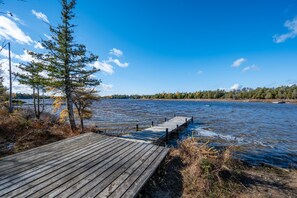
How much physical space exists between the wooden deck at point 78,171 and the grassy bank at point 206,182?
0.53m

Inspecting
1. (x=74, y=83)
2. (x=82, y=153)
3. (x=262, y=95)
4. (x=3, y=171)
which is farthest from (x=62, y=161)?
(x=262, y=95)

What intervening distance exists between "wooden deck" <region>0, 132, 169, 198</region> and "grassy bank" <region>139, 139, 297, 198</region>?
0.53 meters

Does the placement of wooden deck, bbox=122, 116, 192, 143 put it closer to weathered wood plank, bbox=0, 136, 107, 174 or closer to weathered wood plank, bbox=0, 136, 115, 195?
weathered wood plank, bbox=0, 136, 107, 174

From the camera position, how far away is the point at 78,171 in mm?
4223

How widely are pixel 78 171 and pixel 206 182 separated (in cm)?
384

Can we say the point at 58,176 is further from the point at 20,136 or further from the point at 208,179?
the point at 20,136

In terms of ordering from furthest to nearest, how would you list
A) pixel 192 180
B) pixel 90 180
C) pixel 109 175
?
pixel 192 180 → pixel 109 175 → pixel 90 180

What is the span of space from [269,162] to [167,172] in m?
8.33

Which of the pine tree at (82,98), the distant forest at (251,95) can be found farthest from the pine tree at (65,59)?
the distant forest at (251,95)

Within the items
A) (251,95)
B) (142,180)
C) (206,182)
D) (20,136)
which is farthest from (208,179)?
(251,95)

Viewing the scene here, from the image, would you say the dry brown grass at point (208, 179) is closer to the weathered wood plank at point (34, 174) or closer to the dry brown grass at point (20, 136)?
the weathered wood plank at point (34, 174)

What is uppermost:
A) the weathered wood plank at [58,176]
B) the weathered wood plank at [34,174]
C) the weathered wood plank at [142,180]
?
the weathered wood plank at [34,174]

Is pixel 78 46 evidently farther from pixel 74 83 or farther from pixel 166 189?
pixel 166 189

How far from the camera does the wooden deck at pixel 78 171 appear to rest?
11.1 feet
